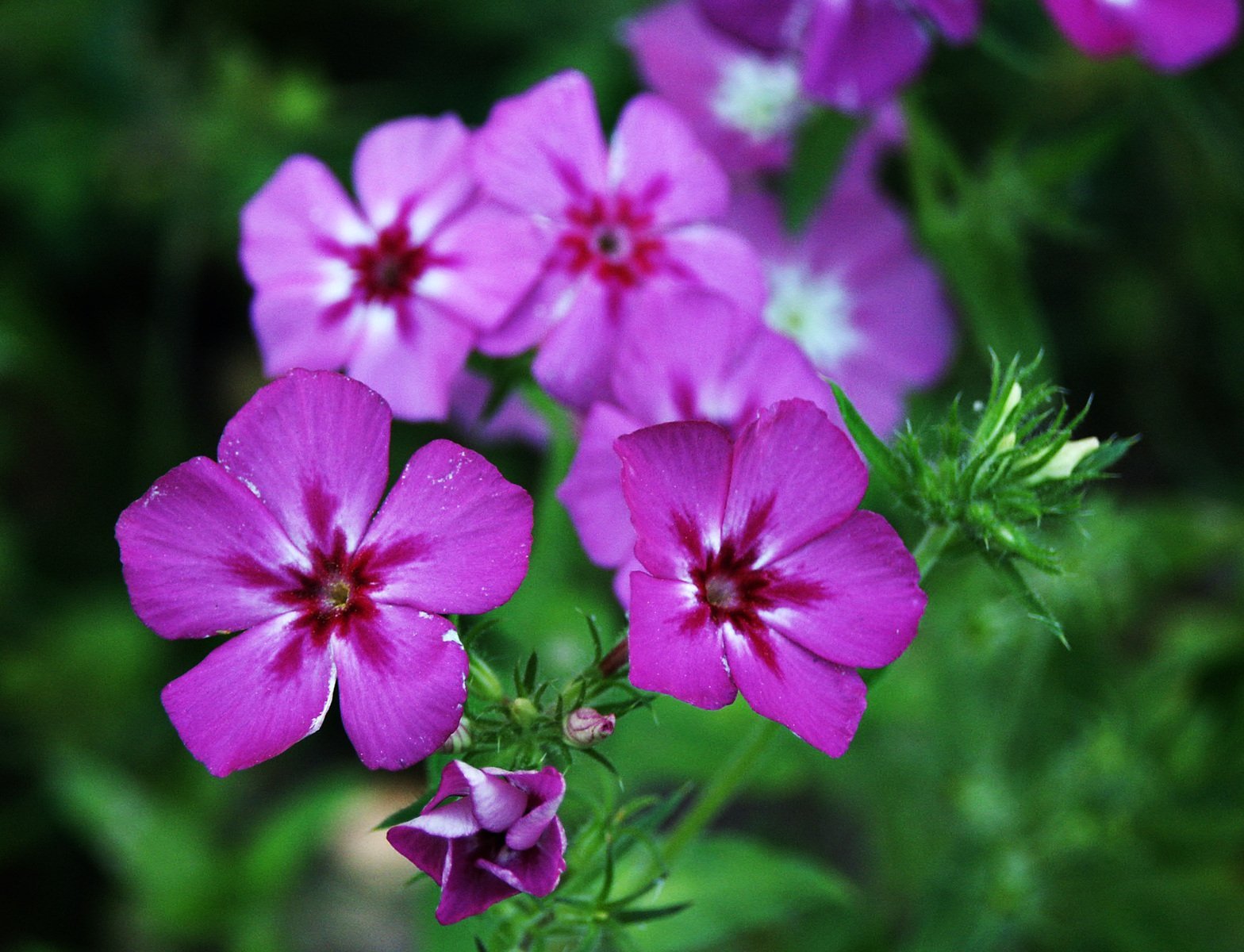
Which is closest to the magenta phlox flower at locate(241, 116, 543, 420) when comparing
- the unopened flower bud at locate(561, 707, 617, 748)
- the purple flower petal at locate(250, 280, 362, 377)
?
the purple flower petal at locate(250, 280, 362, 377)

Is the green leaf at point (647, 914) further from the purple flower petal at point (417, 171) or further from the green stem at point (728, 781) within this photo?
the purple flower petal at point (417, 171)

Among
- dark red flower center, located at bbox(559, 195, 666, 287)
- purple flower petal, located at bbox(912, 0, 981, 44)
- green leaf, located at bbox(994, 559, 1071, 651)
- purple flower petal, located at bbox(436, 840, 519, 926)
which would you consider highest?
purple flower petal, located at bbox(912, 0, 981, 44)

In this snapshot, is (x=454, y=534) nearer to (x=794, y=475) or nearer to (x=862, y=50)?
(x=794, y=475)

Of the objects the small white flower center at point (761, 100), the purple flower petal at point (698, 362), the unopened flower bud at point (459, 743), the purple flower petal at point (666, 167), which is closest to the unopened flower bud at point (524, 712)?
the unopened flower bud at point (459, 743)

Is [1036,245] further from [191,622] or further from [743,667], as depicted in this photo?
[191,622]

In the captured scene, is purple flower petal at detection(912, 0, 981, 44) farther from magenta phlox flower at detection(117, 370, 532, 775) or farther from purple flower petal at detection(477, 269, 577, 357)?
magenta phlox flower at detection(117, 370, 532, 775)

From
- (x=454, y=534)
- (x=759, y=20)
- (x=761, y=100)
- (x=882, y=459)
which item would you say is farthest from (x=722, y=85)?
(x=454, y=534)

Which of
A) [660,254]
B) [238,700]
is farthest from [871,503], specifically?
[238,700]
